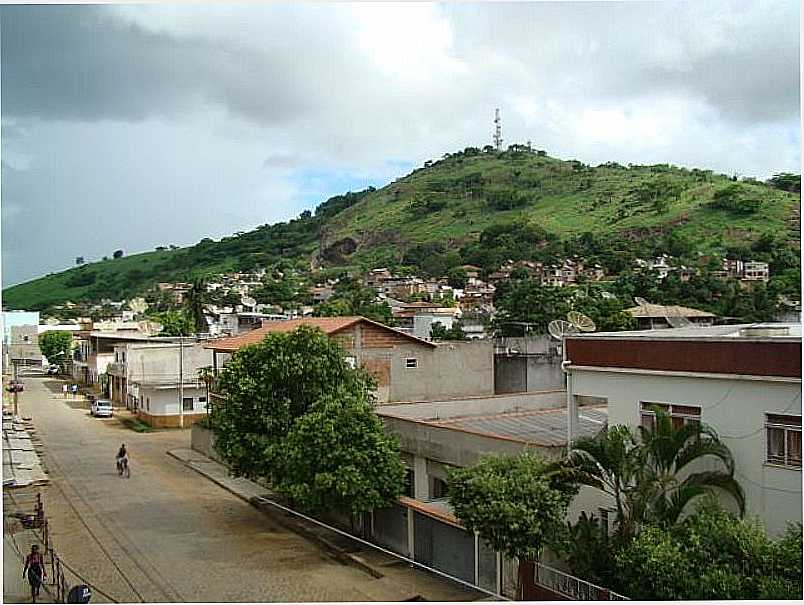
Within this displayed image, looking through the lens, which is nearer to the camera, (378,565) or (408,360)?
(378,565)

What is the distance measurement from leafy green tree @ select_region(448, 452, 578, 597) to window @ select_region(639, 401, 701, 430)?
2.97 ft

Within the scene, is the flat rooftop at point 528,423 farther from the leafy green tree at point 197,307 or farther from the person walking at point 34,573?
the leafy green tree at point 197,307

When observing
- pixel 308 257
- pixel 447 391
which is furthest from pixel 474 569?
pixel 308 257

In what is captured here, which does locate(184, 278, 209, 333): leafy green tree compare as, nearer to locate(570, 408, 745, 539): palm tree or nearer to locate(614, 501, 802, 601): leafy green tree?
locate(570, 408, 745, 539): palm tree

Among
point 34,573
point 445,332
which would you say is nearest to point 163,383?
point 445,332

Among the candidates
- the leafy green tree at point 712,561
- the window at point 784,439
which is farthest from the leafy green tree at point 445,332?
the leafy green tree at point 712,561

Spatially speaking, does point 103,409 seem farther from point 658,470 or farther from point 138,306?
point 138,306

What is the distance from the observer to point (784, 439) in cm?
646

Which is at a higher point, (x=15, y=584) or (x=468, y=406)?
(x=468, y=406)

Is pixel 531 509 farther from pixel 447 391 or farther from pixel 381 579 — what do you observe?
pixel 447 391

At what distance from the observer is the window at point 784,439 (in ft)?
20.9

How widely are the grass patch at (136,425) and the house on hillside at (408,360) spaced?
4.87 metres

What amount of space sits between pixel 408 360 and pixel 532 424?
Answer: 5230mm

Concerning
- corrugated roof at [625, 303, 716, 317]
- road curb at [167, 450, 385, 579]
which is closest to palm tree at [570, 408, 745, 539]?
road curb at [167, 450, 385, 579]
